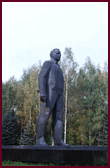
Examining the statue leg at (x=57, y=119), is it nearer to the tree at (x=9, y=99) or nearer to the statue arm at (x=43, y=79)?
the statue arm at (x=43, y=79)

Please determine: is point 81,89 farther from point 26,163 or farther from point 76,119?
point 26,163

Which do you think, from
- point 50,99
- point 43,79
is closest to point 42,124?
point 50,99

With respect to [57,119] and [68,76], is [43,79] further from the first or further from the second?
[68,76]

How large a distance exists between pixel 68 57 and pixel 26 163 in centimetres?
1674

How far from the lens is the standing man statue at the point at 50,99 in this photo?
6494 millimetres

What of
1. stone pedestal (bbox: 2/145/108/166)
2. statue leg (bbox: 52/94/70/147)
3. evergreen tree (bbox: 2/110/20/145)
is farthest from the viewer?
evergreen tree (bbox: 2/110/20/145)

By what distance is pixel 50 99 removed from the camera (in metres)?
6.64

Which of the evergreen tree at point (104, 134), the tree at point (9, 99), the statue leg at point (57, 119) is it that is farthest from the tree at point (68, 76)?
the statue leg at point (57, 119)

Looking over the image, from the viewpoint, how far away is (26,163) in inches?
217

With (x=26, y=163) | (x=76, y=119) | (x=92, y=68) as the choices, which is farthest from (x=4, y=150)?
(x=92, y=68)

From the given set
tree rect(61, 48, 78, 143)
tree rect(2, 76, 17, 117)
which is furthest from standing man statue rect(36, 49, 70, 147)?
tree rect(2, 76, 17, 117)

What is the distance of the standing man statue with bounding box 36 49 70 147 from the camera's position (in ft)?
21.3

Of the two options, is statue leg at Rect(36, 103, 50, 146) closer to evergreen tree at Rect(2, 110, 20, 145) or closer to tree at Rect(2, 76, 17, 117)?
evergreen tree at Rect(2, 110, 20, 145)

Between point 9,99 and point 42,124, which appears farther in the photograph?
point 9,99
